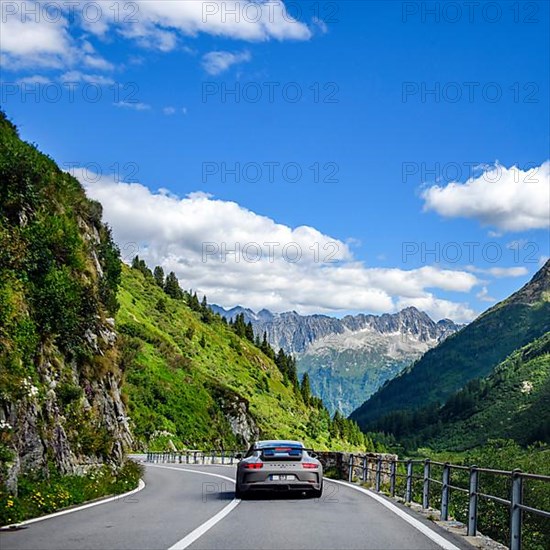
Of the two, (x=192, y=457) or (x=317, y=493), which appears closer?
(x=317, y=493)

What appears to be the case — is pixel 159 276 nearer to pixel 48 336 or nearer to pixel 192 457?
pixel 192 457

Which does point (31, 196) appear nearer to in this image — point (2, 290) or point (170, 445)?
point (2, 290)

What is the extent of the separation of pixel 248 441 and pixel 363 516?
84.3 m

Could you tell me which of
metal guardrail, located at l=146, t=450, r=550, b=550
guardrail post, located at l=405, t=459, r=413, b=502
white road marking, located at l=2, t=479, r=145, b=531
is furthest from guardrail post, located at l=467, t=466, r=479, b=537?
white road marking, located at l=2, t=479, r=145, b=531

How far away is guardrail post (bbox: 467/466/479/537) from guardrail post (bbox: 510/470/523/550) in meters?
2.12

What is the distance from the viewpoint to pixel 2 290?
20672mm

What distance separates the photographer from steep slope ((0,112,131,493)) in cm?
1756

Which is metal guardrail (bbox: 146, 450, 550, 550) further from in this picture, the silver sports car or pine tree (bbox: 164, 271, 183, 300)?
pine tree (bbox: 164, 271, 183, 300)

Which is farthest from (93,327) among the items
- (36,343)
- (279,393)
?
(279,393)

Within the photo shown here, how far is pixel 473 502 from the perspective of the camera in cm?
1168

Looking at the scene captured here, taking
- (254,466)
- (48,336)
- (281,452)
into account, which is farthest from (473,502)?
(48,336)

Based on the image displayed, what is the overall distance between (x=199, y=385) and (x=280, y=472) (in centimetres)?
7876

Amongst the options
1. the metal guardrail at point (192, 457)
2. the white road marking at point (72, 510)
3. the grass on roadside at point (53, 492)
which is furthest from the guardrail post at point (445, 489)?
the metal guardrail at point (192, 457)

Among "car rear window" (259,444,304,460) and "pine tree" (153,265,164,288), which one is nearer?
"car rear window" (259,444,304,460)
